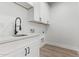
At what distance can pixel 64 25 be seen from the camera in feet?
11.1

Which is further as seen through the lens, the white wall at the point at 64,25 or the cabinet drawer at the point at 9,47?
the white wall at the point at 64,25

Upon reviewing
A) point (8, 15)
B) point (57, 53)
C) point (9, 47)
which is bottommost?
point (57, 53)

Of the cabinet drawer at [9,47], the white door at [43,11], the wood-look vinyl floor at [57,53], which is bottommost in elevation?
the wood-look vinyl floor at [57,53]

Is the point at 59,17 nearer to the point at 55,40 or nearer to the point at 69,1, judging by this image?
the point at 69,1

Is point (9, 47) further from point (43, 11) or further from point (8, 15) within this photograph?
point (43, 11)

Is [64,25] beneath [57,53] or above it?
above

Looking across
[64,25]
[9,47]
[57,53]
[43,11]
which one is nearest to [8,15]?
[9,47]

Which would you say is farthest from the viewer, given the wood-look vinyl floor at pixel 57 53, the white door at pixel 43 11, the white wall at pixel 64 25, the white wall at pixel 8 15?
the white wall at pixel 64 25

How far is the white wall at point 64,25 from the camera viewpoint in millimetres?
3051

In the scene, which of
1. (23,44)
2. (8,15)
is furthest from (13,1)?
(23,44)

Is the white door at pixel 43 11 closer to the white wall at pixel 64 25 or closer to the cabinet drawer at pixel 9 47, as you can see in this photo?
the white wall at pixel 64 25

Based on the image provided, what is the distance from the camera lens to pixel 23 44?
116cm

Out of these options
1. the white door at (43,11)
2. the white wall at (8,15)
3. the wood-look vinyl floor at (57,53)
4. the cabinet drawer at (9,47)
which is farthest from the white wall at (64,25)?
the cabinet drawer at (9,47)

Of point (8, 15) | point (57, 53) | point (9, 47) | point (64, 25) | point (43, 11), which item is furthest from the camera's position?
point (64, 25)
